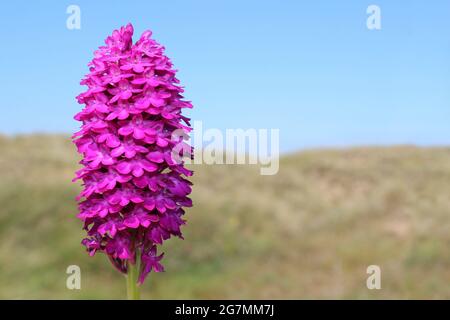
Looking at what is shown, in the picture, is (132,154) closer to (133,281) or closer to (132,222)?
(132,222)

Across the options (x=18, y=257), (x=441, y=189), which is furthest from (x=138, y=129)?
(x=441, y=189)

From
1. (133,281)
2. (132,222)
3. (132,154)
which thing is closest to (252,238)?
(133,281)

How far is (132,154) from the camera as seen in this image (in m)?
3.75

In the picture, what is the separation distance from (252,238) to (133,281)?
13966 mm

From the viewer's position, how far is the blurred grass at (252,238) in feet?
47.3

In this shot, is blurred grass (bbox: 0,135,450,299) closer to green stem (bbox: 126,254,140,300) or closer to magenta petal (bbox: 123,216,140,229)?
green stem (bbox: 126,254,140,300)

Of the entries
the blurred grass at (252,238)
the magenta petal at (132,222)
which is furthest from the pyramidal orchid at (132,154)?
the blurred grass at (252,238)

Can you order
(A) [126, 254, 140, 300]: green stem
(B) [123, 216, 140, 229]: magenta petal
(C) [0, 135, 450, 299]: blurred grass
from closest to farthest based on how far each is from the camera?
(B) [123, 216, 140, 229]: magenta petal
(A) [126, 254, 140, 300]: green stem
(C) [0, 135, 450, 299]: blurred grass

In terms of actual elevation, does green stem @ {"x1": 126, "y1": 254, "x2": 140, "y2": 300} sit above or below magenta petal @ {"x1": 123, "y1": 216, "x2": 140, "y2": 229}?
below

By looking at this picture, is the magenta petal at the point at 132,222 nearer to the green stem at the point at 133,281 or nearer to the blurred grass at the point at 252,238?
the green stem at the point at 133,281

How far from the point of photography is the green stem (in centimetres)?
405

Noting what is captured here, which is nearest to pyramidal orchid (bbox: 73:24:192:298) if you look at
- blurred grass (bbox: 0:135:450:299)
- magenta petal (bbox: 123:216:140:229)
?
magenta petal (bbox: 123:216:140:229)

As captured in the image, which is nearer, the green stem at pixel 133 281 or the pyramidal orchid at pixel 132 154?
the pyramidal orchid at pixel 132 154
